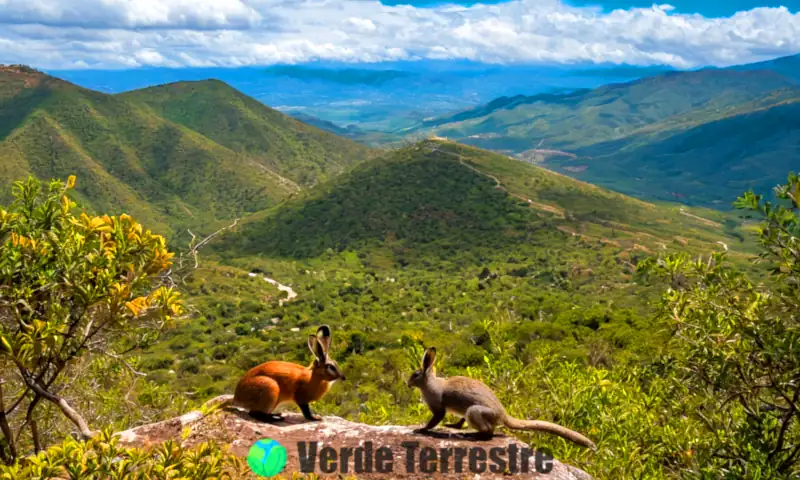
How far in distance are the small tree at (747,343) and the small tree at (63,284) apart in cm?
711

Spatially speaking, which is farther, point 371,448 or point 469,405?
point 469,405

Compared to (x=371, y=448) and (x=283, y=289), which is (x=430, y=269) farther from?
(x=371, y=448)

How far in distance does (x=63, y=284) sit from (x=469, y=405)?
218 inches

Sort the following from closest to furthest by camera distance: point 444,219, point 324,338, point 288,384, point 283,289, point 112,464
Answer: point 112,464 < point 324,338 < point 288,384 < point 283,289 < point 444,219

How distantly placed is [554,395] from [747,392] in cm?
294

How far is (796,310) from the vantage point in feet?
21.4

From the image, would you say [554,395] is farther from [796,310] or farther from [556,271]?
[556,271]

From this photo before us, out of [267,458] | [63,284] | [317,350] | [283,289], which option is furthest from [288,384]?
[283,289]

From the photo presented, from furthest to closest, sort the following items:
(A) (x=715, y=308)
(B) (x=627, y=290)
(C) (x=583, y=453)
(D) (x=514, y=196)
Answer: (D) (x=514, y=196)
(B) (x=627, y=290)
(C) (x=583, y=453)
(A) (x=715, y=308)

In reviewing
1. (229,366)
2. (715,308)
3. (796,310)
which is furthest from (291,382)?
(229,366)

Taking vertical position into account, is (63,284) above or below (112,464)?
above

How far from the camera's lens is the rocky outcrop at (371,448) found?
6723 millimetres

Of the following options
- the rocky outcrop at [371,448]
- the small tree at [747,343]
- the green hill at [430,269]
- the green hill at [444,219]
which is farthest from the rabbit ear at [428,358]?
the green hill at [444,219]

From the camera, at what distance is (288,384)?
26.5 feet
